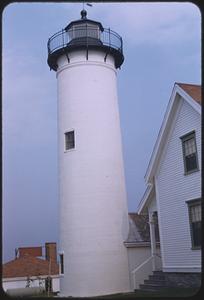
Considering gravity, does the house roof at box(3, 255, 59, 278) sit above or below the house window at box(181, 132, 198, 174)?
below

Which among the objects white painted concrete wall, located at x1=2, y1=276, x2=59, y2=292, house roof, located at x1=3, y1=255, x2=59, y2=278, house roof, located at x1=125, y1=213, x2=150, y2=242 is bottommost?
white painted concrete wall, located at x1=2, y1=276, x2=59, y2=292

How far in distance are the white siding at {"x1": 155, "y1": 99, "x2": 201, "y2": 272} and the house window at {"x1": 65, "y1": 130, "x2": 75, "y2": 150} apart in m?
4.26

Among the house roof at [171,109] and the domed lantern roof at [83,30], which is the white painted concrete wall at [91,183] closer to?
the domed lantern roof at [83,30]

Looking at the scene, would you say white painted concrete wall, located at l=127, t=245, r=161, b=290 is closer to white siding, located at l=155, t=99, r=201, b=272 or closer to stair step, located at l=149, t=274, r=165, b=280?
stair step, located at l=149, t=274, r=165, b=280

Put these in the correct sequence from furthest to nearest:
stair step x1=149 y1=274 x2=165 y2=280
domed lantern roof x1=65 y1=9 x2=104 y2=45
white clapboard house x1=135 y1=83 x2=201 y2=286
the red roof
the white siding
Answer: domed lantern roof x1=65 y1=9 x2=104 y2=45 → stair step x1=149 y1=274 x2=165 y2=280 → the white siding → white clapboard house x1=135 y1=83 x2=201 y2=286 → the red roof

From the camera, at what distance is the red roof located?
1330 cm

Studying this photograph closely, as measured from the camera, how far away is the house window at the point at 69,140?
18.1m

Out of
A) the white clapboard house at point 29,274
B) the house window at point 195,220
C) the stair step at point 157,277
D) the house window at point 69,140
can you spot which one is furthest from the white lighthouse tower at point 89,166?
the white clapboard house at point 29,274

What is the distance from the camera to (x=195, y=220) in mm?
13594

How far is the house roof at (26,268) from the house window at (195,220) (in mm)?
12996

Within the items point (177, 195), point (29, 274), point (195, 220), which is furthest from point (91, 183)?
point (29, 274)

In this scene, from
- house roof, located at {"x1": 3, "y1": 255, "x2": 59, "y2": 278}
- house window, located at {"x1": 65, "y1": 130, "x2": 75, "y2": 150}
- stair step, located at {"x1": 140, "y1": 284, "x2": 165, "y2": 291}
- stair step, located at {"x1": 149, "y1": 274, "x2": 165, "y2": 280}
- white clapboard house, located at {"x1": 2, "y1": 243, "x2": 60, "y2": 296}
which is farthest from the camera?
house roof, located at {"x1": 3, "y1": 255, "x2": 59, "y2": 278}

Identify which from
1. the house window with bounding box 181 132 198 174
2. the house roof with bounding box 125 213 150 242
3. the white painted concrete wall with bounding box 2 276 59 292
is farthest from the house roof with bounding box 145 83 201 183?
the white painted concrete wall with bounding box 2 276 59 292

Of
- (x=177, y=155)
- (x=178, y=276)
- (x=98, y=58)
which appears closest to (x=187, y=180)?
(x=177, y=155)
